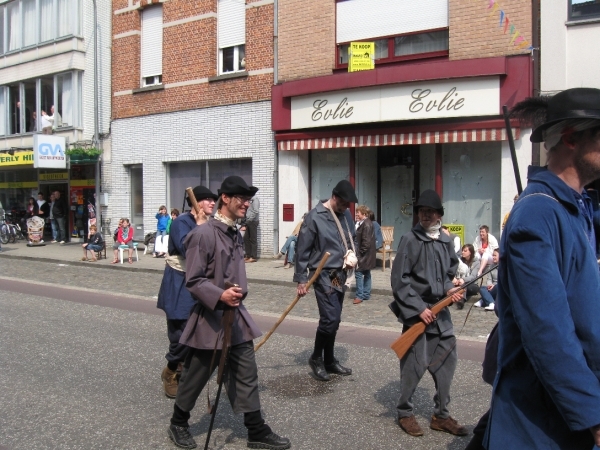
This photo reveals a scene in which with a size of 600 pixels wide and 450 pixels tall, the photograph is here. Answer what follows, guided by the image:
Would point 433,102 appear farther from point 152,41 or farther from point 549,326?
point 549,326

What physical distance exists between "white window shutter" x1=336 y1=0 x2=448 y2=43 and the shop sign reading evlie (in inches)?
56.7

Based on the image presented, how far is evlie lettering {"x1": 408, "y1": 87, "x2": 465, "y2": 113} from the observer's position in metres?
13.2

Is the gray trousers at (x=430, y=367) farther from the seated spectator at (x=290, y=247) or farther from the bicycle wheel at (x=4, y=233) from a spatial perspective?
the bicycle wheel at (x=4, y=233)

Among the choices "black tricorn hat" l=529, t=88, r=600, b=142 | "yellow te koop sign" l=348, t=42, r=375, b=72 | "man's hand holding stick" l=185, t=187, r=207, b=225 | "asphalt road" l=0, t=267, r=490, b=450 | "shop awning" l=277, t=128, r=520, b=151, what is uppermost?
"yellow te koop sign" l=348, t=42, r=375, b=72

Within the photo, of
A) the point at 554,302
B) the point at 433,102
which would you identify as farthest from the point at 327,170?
the point at 554,302

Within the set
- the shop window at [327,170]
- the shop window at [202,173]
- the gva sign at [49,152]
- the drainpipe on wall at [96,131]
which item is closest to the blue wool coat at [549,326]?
the shop window at [327,170]

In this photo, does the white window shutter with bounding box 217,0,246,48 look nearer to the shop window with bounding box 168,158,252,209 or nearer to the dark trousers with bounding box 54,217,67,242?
the shop window with bounding box 168,158,252,209

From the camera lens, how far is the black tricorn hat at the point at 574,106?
7.04ft

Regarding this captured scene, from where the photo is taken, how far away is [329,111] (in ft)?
49.1

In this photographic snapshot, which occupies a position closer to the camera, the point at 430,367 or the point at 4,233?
the point at 430,367

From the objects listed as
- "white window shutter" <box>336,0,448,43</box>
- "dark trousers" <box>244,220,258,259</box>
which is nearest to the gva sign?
"dark trousers" <box>244,220,258,259</box>

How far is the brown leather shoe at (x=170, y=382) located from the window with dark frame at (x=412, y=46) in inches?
409

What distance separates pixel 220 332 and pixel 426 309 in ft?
4.99

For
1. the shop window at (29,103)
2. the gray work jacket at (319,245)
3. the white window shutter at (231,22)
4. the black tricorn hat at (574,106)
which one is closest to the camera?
the black tricorn hat at (574,106)
